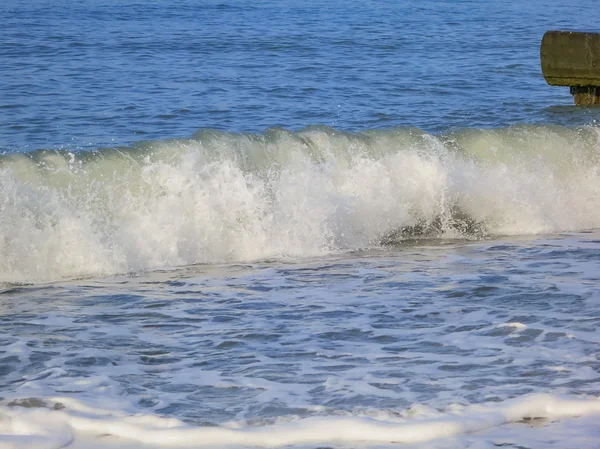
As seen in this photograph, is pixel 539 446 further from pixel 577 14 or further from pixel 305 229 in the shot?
pixel 577 14

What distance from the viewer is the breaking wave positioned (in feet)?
24.9

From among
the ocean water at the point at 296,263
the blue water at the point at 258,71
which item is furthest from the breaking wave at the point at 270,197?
the blue water at the point at 258,71

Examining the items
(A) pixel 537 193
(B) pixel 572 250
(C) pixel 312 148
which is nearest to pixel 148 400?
(B) pixel 572 250

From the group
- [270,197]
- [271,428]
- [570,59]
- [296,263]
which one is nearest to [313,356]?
[271,428]

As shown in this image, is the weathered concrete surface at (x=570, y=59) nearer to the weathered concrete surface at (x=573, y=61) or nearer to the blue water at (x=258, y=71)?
→ the weathered concrete surface at (x=573, y=61)

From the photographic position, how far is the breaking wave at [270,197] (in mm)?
7586

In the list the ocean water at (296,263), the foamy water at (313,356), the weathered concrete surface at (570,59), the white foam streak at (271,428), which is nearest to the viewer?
the white foam streak at (271,428)

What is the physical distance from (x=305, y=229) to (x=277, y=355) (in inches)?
122

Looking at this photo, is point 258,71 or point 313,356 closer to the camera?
point 313,356

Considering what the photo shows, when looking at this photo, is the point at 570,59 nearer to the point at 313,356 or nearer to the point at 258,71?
the point at 258,71

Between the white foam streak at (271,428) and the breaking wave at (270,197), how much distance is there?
10.2 ft

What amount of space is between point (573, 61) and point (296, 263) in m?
6.21

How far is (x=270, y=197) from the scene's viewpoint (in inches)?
332

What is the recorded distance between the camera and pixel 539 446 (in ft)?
12.5
